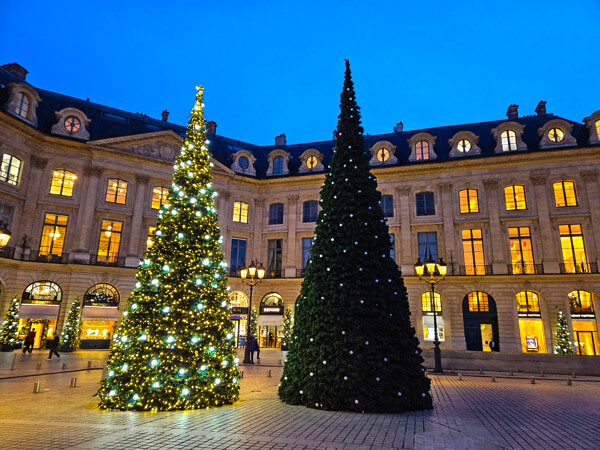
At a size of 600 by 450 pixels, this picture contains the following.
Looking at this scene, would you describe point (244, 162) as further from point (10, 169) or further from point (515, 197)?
point (515, 197)

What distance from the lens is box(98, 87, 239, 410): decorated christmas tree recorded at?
8.62m

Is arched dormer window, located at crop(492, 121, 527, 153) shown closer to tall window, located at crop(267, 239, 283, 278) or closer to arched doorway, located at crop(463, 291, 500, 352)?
arched doorway, located at crop(463, 291, 500, 352)

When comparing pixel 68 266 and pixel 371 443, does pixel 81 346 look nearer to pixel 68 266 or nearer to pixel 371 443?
pixel 68 266

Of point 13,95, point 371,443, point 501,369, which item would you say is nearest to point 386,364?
point 371,443

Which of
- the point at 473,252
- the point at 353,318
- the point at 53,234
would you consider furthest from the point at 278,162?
the point at 353,318

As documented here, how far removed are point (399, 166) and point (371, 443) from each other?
29.3 metres

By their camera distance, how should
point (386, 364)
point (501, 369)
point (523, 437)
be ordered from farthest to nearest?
point (501, 369) → point (386, 364) → point (523, 437)

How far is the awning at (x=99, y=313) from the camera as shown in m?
28.0

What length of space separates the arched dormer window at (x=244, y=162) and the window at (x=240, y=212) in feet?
10.3

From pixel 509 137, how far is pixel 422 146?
22.0 ft

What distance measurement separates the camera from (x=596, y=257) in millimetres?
28000

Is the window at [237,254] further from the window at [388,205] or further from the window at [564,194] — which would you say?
the window at [564,194]

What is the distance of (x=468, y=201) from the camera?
31.8 metres

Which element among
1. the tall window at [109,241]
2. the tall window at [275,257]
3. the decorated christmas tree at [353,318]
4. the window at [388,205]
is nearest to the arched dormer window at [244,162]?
the tall window at [275,257]
